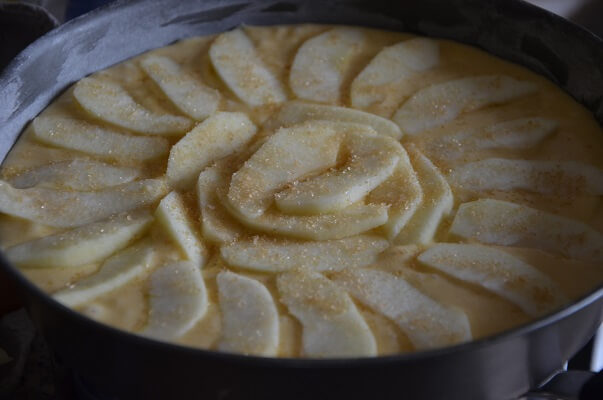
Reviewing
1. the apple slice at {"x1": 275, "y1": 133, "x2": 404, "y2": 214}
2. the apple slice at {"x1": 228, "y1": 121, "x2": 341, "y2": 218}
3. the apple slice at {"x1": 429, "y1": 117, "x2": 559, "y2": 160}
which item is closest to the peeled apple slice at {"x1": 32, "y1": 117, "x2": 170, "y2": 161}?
the apple slice at {"x1": 228, "y1": 121, "x2": 341, "y2": 218}

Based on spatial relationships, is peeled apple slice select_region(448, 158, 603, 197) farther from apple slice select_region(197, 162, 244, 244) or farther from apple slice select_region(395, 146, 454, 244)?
apple slice select_region(197, 162, 244, 244)

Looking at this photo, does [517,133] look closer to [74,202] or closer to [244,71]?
[244,71]

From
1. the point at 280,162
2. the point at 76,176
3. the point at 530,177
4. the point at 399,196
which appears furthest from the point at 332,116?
the point at 76,176

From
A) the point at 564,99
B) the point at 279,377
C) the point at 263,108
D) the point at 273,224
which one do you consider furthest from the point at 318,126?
the point at 279,377

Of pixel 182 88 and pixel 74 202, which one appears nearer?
pixel 74 202

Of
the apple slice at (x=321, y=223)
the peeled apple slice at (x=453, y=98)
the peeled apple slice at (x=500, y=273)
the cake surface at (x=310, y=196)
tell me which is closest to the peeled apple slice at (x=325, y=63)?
the cake surface at (x=310, y=196)
